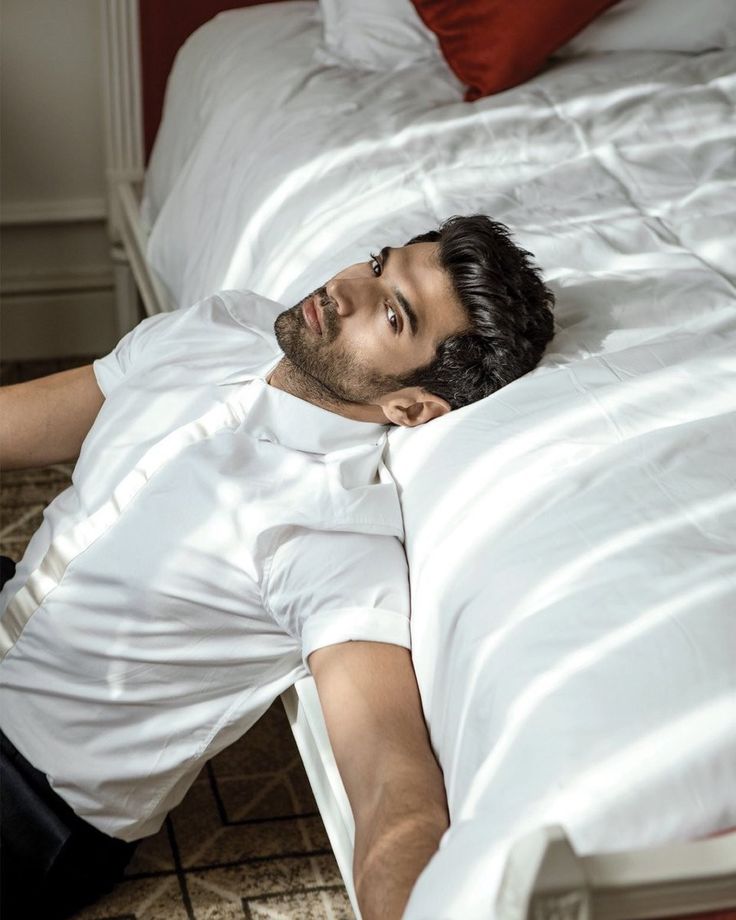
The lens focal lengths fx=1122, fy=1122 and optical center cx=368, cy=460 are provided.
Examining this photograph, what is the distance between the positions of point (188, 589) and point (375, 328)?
0.36m

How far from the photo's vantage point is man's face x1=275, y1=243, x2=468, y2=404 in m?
1.29

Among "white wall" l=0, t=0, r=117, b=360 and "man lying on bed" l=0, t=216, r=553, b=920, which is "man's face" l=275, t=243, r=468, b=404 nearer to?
"man lying on bed" l=0, t=216, r=553, b=920

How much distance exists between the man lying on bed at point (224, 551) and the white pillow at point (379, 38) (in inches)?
37.4

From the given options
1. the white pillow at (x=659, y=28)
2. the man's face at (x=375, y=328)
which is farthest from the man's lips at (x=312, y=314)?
the white pillow at (x=659, y=28)

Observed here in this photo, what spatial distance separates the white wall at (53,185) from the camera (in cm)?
266

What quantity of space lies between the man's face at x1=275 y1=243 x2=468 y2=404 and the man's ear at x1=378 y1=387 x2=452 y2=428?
0.04 feet

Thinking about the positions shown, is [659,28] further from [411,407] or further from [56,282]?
[56,282]

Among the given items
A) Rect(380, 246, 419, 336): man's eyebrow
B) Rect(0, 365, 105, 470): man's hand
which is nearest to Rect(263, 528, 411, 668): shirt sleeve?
Rect(380, 246, 419, 336): man's eyebrow

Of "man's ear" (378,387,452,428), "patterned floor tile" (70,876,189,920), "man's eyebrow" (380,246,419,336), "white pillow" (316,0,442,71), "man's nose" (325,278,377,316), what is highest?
"man's nose" (325,278,377,316)

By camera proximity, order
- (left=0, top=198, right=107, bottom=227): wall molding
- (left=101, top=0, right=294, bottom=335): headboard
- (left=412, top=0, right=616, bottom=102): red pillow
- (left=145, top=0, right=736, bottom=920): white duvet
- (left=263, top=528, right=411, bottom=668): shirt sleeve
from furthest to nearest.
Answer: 1. (left=0, top=198, right=107, bottom=227): wall molding
2. (left=101, top=0, right=294, bottom=335): headboard
3. (left=412, top=0, right=616, bottom=102): red pillow
4. (left=263, top=528, right=411, bottom=668): shirt sleeve
5. (left=145, top=0, right=736, bottom=920): white duvet

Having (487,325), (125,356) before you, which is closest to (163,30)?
(125,356)

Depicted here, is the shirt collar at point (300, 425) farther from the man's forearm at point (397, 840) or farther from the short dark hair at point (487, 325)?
the man's forearm at point (397, 840)

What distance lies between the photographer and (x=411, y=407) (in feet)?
4.22

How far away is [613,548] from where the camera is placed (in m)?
0.93
